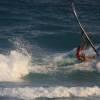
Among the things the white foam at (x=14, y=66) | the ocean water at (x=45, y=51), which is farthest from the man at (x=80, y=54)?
the white foam at (x=14, y=66)

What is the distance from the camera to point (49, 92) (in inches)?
1107

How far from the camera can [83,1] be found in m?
50.5

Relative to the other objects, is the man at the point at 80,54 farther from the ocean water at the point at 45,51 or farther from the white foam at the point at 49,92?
the white foam at the point at 49,92

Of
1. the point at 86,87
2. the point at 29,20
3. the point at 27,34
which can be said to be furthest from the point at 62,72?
the point at 29,20

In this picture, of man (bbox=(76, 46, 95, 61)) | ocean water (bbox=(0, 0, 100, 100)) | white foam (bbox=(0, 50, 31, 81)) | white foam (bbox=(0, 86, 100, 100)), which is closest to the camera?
white foam (bbox=(0, 86, 100, 100))

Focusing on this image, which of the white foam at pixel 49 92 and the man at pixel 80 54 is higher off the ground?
the man at pixel 80 54

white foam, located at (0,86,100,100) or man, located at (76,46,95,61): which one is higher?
man, located at (76,46,95,61)

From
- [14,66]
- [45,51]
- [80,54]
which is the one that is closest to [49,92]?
[80,54]

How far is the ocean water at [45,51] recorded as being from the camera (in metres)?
28.4

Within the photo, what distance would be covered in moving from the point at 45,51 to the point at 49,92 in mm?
8619

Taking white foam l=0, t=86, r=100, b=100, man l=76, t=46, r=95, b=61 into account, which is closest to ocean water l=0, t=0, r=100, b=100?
white foam l=0, t=86, r=100, b=100

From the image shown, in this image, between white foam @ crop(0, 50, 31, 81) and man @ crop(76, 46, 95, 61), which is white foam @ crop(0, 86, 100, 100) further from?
man @ crop(76, 46, 95, 61)

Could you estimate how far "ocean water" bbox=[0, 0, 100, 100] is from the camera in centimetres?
2844

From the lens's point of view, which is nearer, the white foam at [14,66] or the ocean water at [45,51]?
the ocean water at [45,51]
